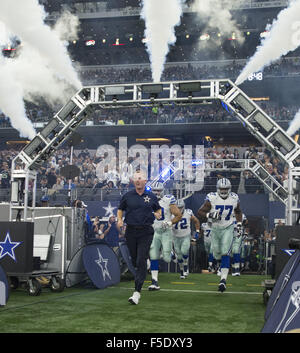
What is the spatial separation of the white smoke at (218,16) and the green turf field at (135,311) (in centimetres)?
2974

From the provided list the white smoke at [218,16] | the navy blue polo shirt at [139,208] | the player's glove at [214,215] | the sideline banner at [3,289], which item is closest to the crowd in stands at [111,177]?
the player's glove at [214,215]

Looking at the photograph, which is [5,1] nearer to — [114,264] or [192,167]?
[114,264]

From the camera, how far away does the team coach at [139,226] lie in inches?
305

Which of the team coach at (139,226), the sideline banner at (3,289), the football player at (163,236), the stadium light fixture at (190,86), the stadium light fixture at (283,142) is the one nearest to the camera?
the sideline banner at (3,289)

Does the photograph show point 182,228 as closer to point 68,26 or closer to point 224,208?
point 224,208

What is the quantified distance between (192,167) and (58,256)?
46.0 feet

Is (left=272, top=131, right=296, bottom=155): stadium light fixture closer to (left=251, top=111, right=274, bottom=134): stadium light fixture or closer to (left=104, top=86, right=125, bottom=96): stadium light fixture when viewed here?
(left=251, top=111, right=274, bottom=134): stadium light fixture

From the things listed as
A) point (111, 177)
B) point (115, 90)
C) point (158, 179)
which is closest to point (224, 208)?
point (115, 90)

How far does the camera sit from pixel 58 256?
10.6m

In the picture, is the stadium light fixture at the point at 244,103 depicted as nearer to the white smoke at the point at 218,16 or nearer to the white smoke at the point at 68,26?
the white smoke at the point at 218,16

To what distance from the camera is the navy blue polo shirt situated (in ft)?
25.6

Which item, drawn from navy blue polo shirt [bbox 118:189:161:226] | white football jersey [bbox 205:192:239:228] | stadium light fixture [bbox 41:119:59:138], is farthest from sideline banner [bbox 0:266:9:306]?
white football jersey [bbox 205:192:239:228]

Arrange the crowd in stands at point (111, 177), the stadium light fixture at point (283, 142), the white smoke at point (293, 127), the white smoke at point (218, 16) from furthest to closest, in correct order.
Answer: the white smoke at point (218, 16), the crowd in stands at point (111, 177), the white smoke at point (293, 127), the stadium light fixture at point (283, 142)

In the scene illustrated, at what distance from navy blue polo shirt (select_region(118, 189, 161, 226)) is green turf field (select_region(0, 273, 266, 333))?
134 cm
